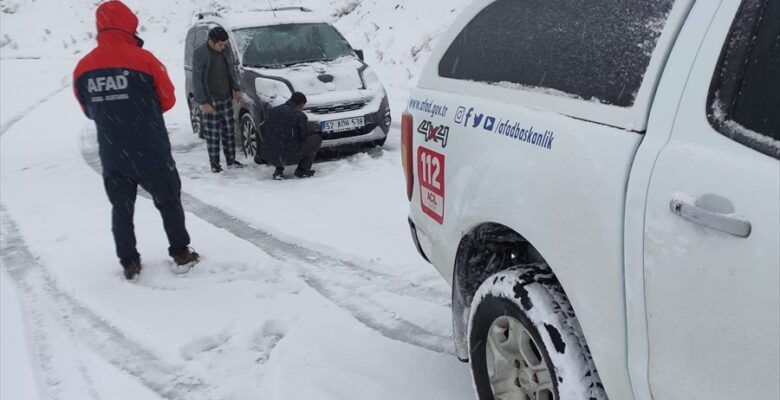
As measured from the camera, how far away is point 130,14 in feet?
13.9

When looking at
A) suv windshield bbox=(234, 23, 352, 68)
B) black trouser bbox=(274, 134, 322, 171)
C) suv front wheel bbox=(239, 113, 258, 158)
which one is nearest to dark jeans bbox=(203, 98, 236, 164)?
suv front wheel bbox=(239, 113, 258, 158)

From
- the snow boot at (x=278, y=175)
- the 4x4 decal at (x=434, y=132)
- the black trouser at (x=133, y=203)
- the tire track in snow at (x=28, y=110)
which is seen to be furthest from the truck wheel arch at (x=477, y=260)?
the tire track in snow at (x=28, y=110)

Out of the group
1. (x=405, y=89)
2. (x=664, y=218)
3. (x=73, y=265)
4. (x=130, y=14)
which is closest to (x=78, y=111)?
(x=405, y=89)

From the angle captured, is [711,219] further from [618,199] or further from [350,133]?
[350,133]

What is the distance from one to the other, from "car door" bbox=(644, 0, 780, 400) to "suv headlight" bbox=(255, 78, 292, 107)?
6298mm

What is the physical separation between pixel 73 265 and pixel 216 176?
2.77 metres

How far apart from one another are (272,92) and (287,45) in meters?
1.16

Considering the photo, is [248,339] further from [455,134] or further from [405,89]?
[405,89]

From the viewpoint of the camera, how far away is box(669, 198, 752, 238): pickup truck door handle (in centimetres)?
143

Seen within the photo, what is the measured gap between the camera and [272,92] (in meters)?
7.60

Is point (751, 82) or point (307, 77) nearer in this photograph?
point (751, 82)

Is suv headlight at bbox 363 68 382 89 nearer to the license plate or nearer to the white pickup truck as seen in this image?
the license plate

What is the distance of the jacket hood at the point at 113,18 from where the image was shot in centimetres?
409

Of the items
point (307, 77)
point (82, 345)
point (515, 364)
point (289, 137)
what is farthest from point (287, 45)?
point (515, 364)
